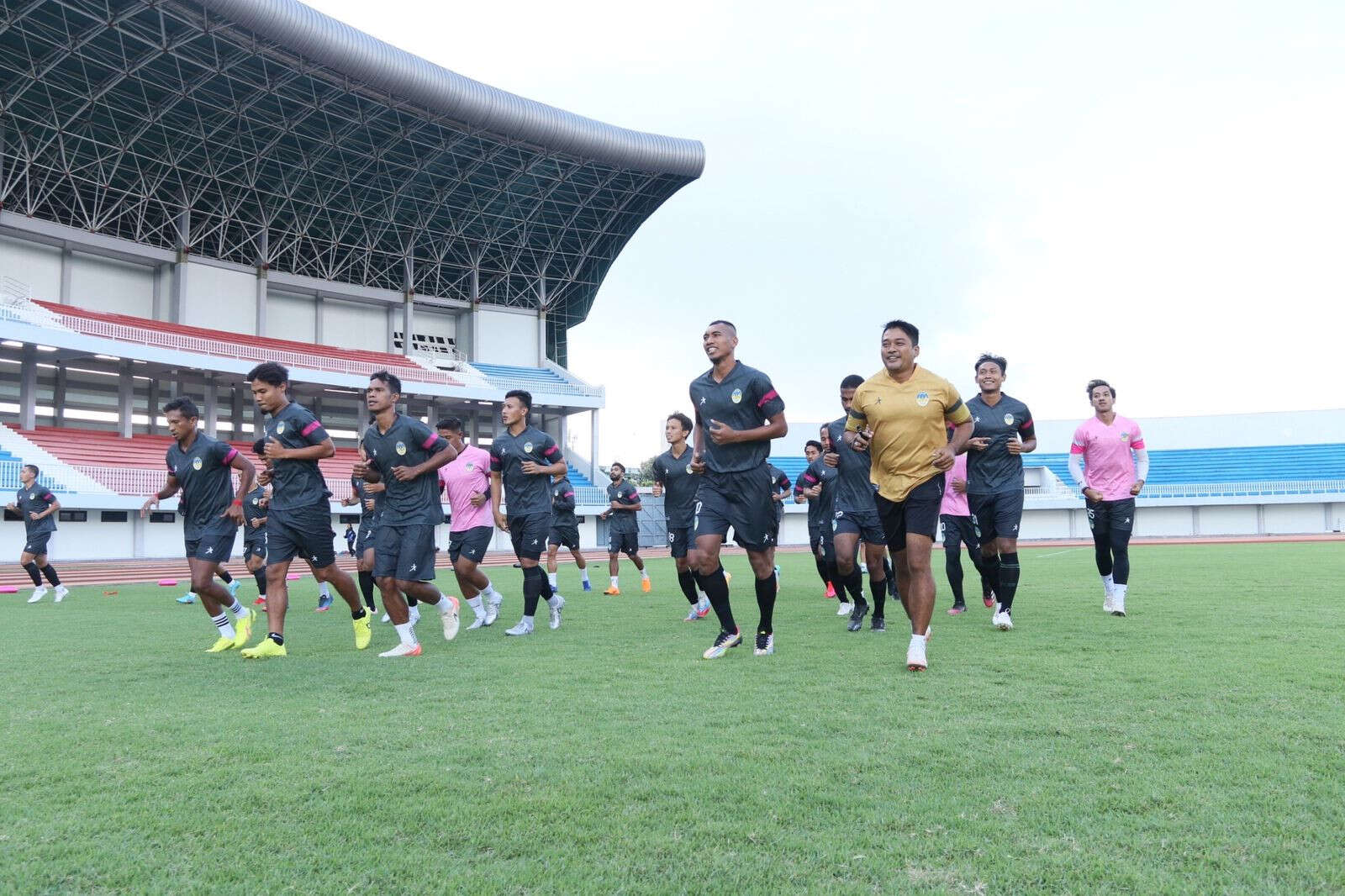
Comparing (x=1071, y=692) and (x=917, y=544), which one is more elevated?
(x=917, y=544)

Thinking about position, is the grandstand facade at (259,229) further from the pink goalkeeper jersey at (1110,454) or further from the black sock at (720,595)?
the pink goalkeeper jersey at (1110,454)

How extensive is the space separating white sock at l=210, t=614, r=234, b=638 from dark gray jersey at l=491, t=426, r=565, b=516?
2.46 meters

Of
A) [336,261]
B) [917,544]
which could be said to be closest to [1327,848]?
[917,544]

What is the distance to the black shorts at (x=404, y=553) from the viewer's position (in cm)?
688

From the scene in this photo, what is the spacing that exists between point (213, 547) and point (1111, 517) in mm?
8021

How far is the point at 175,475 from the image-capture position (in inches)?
296

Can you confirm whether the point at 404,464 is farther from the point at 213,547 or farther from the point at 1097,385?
the point at 1097,385

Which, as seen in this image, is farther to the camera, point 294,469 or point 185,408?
point 185,408

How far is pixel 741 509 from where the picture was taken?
244 inches

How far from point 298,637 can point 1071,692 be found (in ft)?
20.5

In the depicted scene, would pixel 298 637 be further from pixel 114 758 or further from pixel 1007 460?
pixel 1007 460

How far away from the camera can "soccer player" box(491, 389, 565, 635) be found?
8.19 metres

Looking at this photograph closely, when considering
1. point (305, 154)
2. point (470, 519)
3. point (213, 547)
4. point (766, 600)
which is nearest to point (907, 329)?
point (766, 600)

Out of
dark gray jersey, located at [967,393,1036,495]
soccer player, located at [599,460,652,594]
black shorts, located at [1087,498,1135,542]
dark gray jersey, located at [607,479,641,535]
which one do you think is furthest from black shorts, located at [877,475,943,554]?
dark gray jersey, located at [607,479,641,535]
